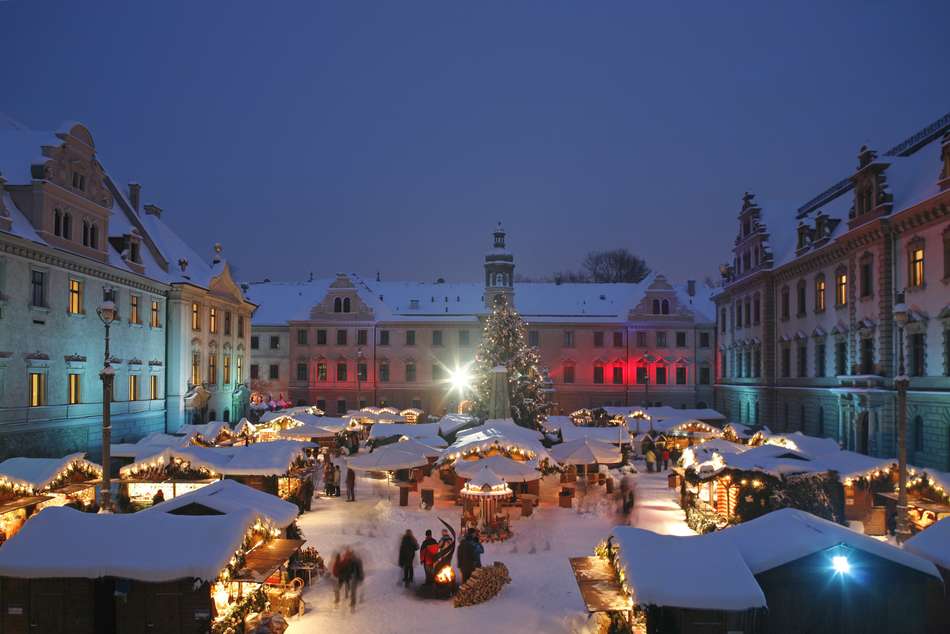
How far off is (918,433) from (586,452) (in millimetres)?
12604

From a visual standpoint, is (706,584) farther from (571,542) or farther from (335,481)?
(335,481)

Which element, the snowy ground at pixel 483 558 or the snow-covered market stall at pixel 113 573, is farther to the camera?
the snowy ground at pixel 483 558

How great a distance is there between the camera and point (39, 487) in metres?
18.5

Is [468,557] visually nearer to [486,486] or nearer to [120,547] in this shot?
[486,486]

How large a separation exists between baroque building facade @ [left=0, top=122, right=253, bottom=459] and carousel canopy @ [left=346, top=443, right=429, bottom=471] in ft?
42.4

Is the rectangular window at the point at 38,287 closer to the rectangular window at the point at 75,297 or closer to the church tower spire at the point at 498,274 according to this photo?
the rectangular window at the point at 75,297

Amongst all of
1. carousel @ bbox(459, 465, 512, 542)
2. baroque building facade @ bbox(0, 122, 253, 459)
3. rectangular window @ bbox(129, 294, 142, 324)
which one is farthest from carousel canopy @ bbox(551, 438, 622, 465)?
rectangular window @ bbox(129, 294, 142, 324)

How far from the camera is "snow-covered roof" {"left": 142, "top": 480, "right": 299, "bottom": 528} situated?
13320 mm

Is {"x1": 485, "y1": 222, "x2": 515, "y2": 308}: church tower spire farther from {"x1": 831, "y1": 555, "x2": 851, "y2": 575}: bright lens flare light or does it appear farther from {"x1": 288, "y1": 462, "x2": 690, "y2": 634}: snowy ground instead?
{"x1": 831, "y1": 555, "x2": 851, "y2": 575}: bright lens flare light

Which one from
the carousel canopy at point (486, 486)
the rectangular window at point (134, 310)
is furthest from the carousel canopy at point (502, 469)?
the rectangular window at point (134, 310)

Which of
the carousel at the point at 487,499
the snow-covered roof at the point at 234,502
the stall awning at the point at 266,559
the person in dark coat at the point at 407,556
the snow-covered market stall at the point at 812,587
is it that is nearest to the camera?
the snow-covered market stall at the point at 812,587

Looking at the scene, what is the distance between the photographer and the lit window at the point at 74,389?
3092cm

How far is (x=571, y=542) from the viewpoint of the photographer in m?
20.2

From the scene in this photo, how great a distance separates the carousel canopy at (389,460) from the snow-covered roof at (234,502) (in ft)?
33.3
